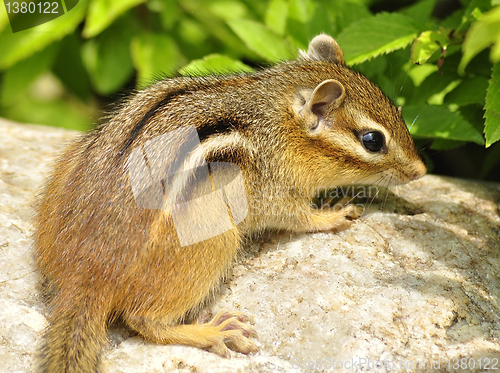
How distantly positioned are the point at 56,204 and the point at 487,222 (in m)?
2.56

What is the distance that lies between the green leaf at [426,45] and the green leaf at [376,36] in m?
0.17

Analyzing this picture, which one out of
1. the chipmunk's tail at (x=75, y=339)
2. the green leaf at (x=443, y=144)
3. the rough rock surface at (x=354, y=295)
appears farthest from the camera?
the green leaf at (x=443, y=144)

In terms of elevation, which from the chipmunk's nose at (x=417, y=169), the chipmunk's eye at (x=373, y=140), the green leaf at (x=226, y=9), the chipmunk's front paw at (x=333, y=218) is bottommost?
the chipmunk's front paw at (x=333, y=218)

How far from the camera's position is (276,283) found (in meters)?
2.60

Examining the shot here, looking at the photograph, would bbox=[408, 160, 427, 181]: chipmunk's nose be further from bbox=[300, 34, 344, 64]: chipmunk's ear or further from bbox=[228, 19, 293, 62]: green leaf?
bbox=[228, 19, 293, 62]: green leaf

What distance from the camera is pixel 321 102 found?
2.82 metres

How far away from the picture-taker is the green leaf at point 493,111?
2.58 meters

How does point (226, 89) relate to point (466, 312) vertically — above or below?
above

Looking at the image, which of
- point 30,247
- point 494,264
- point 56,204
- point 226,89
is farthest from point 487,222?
point 30,247

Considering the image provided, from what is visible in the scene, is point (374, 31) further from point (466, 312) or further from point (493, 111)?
point (466, 312)

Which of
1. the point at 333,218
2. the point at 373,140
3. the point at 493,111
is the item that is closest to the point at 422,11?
the point at 493,111

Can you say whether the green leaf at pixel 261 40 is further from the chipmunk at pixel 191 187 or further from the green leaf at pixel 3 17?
the green leaf at pixel 3 17

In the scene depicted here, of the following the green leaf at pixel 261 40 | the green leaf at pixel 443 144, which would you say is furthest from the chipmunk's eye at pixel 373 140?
the green leaf at pixel 261 40

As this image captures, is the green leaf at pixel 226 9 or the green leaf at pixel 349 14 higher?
the green leaf at pixel 226 9
